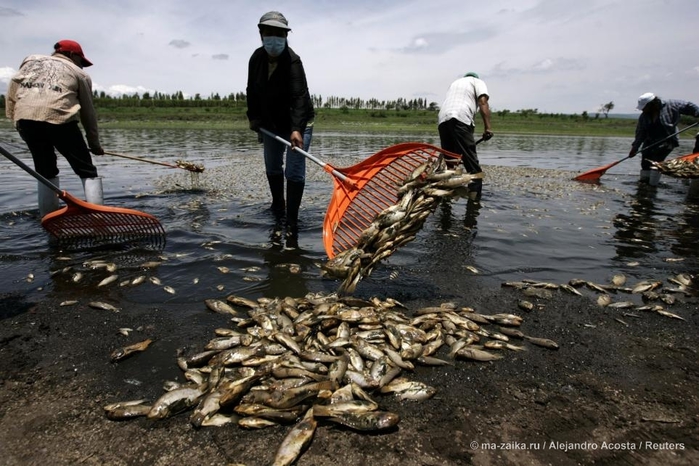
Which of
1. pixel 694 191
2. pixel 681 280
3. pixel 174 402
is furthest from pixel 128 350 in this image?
pixel 694 191

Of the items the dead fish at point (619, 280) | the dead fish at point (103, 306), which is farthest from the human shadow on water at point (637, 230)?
the dead fish at point (103, 306)

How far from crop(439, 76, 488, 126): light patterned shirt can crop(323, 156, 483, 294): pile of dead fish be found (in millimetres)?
4361

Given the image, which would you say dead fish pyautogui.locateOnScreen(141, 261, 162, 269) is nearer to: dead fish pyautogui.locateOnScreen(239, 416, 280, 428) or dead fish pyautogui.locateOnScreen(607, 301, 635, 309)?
dead fish pyautogui.locateOnScreen(239, 416, 280, 428)

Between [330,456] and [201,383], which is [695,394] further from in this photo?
[201,383]

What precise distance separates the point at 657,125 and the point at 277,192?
11.5m

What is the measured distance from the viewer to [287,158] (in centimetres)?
610

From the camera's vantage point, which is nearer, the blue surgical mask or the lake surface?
the lake surface

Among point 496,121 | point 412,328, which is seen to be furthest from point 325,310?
point 496,121

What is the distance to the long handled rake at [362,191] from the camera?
4840 millimetres

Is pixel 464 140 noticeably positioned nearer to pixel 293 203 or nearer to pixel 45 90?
pixel 293 203

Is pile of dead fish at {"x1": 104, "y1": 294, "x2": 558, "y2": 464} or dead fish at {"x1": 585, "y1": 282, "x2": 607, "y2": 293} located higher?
dead fish at {"x1": 585, "y1": 282, "x2": 607, "y2": 293}

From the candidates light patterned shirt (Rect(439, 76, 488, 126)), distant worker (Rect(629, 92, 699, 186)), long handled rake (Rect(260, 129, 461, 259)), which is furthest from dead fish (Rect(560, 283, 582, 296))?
distant worker (Rect(629, 92, 699, 186))

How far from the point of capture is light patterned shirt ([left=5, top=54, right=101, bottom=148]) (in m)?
5.27

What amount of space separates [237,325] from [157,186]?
26.5 feet
